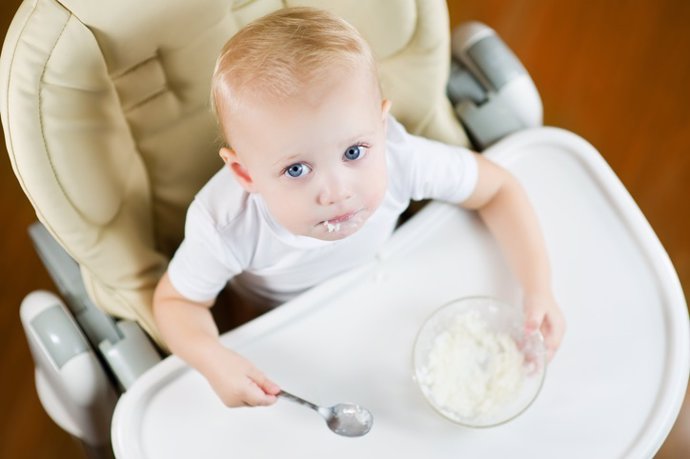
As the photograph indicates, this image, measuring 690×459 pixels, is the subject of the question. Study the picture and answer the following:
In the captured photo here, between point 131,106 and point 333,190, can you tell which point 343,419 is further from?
point 131,106

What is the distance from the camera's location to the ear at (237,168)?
663 mm

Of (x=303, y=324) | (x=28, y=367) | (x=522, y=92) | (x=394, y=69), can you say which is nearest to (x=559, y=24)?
(x=522, y=92)

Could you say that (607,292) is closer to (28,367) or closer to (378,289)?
(378,289)

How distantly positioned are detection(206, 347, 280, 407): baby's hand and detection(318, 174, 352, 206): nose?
0.67ft

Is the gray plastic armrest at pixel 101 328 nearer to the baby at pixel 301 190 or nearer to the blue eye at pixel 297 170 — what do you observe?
the baby at pixel 301 190

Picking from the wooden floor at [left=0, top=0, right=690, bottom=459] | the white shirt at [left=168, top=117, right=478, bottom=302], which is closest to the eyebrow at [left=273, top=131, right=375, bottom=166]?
the white shirt at [left=168, top=117, right=478, bottom=302]

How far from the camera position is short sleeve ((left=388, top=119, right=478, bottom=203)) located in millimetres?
773

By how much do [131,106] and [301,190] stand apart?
7.2 inches

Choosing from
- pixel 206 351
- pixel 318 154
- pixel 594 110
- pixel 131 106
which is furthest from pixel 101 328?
pixel 594 110

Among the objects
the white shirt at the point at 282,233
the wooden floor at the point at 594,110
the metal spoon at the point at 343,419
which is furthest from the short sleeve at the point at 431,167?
the wooden floor at the point at 594,110

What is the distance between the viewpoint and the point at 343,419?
744 millimetres

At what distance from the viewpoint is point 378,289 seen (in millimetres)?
828

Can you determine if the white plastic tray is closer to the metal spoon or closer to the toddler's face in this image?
the metal spoon

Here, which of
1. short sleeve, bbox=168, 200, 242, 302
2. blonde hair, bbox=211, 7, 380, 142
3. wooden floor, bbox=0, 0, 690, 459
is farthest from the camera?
wooden floor, bbox=0, 0, 690, 459
